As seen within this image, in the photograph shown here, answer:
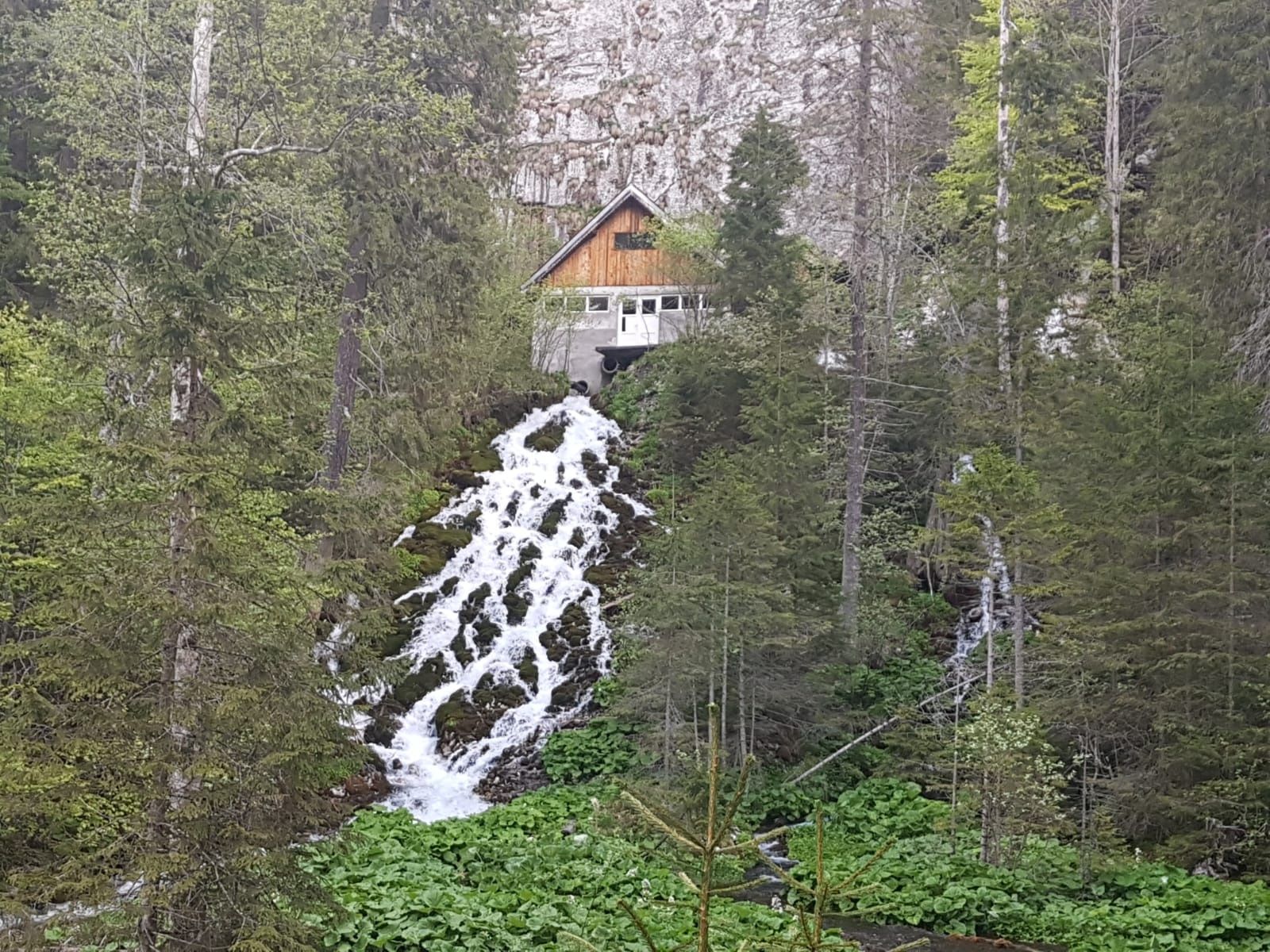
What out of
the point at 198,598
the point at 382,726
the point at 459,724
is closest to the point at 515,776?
the point at 459,724

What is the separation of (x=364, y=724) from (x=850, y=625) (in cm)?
897

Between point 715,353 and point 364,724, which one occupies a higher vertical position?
point 715,353

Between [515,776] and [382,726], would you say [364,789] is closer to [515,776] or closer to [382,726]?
[382,726]

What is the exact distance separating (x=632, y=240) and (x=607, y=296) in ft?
6.52

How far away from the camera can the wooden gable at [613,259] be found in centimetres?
3491

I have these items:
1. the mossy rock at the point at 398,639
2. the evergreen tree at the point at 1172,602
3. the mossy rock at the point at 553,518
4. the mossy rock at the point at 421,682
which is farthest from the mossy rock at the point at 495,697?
the evergreen tree at the point at 1172,602

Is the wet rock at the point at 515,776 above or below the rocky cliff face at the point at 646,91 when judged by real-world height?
below

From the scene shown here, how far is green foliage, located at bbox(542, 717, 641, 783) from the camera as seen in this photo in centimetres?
1805

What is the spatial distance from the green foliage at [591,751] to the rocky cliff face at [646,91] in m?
37.9

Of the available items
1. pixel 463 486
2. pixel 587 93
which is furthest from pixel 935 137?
pixel 587 93

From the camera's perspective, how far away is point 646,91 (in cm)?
5866

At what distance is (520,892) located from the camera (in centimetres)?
1091

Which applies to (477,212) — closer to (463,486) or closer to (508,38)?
(508,38)

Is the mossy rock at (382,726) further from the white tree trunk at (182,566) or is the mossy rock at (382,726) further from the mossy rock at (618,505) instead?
the white tree trunk at (182,566)
